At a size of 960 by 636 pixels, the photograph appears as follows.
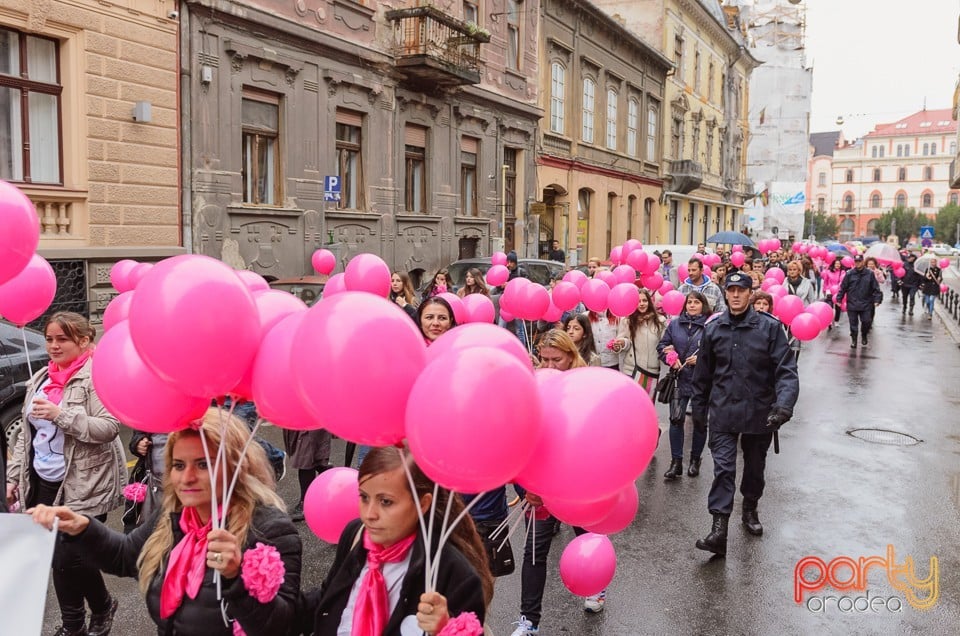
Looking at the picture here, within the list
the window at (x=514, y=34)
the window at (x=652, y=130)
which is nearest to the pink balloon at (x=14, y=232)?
the window at (x=514, y=34)

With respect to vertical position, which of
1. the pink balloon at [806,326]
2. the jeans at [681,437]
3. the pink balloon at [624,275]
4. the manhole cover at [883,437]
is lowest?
the manhole cover at [883,437]

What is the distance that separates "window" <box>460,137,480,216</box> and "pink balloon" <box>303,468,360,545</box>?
18.8 m

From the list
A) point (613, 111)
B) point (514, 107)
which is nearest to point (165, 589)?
point (514, 107)

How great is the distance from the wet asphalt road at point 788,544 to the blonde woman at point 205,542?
6.34ft

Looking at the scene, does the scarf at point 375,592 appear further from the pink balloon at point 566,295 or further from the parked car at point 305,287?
the parked car at point 305,287

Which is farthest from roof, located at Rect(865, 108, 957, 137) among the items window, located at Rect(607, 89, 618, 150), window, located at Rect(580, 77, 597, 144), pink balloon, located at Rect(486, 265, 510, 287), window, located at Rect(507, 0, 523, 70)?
pink balloon, located at Rect(486, 265, 510, 287)

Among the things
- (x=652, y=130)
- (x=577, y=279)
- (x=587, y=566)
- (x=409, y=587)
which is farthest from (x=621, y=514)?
(x=652, y=130)

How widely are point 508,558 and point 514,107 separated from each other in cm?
2077

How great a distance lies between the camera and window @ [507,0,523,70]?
23.2 meters

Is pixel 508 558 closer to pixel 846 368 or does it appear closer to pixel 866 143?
pixel 846 368

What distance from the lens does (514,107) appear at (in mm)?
23422

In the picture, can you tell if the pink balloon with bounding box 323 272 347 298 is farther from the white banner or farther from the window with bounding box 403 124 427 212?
the window with bounding box 403 124 427 212

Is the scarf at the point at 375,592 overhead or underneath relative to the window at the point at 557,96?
underneath

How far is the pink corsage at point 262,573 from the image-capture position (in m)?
2.44
